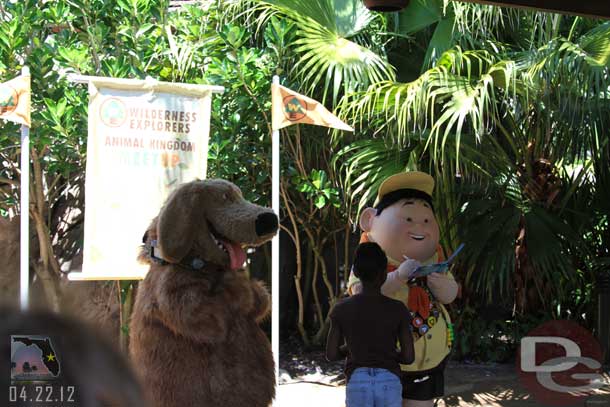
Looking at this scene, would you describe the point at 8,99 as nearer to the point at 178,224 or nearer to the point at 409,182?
the point at 178,224

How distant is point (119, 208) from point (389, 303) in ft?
6.42

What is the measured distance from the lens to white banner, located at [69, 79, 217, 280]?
488 centimetres

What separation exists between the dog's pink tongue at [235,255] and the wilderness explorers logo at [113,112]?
4.90 ft

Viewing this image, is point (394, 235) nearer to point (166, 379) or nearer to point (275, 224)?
point (275, 224)

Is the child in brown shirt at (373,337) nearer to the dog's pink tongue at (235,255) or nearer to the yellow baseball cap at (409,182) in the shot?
the dog's pink tongue at (235,255)

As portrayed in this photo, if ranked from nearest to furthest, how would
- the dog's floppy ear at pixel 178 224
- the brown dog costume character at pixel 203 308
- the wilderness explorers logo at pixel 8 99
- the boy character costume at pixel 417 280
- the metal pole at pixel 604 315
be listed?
the brown dog costume character at pixel 203 308, the dog's floppy ear at pixel 178 224, the boy character costume at pixel 417 280, the wilderness explorers logo at pixel 8 99, the metal pole at pixel 604 315

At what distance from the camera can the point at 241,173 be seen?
7.22 m

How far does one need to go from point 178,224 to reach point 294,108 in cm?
194

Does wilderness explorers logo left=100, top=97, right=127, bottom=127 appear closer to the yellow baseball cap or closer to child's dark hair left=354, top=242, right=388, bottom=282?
the yellow baseball cap

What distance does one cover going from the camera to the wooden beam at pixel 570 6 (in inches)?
165

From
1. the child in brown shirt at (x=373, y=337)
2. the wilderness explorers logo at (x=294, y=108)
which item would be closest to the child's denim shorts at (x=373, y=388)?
the child in brown shirt at (x=373, y=337)

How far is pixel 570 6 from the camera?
4316 mm

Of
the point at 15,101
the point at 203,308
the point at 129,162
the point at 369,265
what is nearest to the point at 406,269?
the point at 369,265

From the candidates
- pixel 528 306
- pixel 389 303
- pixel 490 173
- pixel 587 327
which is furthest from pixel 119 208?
pixel 587 327
